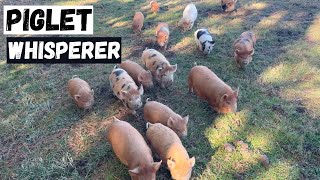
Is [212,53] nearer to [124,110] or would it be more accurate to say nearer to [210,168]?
[124,110]

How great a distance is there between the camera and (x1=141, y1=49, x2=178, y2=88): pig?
7.48m

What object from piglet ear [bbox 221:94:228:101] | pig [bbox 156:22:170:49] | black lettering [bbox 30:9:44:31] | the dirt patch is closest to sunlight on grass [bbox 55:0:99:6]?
black lettering [bbox 30:9:44:31]

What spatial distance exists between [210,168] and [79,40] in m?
5.73

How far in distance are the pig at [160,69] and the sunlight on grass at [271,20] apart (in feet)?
12.8

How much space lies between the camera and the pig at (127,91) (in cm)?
670

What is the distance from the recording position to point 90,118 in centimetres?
691

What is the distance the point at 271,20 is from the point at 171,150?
6762 mm

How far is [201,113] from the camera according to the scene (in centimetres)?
693

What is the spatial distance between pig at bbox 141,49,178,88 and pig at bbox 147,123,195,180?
5.41ft

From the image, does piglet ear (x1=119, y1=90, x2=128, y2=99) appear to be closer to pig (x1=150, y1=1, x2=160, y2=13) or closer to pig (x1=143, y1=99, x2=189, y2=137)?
pig (x1=143, y1=99, x2=189, y2=137)

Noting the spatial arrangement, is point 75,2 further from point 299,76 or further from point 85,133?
point 299,76

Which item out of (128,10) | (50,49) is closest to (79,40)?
(50,49)

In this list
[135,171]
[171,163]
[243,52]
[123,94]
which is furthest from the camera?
[243,52]

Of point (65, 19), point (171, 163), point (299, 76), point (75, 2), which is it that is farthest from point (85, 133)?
point (75, 2)
